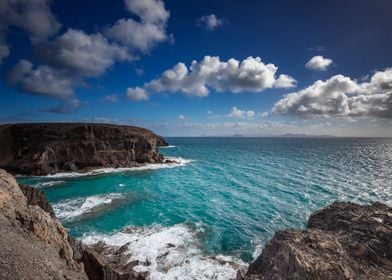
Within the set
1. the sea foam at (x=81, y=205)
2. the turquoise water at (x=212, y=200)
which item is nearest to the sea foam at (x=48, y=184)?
the turquoise water at (x=212, y=200)

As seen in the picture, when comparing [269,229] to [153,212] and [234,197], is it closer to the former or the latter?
[234,197]

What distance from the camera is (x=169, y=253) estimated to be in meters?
20.0

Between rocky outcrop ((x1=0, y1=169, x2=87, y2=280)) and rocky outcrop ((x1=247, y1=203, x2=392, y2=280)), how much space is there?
9.41m

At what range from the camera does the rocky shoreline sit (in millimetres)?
8875

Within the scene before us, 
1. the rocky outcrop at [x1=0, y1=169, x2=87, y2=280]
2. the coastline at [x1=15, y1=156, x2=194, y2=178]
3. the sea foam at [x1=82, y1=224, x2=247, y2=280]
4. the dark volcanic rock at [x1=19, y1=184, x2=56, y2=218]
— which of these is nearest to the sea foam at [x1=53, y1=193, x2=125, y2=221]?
the sea foam at [x1=82, y1=224, x2=247, y2=280]

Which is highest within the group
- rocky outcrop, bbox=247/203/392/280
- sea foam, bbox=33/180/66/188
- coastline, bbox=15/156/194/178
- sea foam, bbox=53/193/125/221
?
rocky outcrop, bbox=247/203/392/280

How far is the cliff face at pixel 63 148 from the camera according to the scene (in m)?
57.3

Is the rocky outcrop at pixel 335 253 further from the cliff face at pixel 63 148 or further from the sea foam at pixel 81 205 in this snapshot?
the cliff face at pixel 63 148

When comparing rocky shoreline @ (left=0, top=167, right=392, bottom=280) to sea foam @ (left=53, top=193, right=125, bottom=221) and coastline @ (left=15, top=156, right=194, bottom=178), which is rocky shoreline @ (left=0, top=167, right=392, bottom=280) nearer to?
sea foam @ (left=53, top=193, right=125, bottom=221)

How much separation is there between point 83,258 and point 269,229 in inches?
759

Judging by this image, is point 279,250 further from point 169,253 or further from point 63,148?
point 63,148

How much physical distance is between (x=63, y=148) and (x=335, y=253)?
221 ft

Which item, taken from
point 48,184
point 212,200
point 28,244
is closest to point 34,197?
point 28,244

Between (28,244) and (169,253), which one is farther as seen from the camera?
(169,253)
